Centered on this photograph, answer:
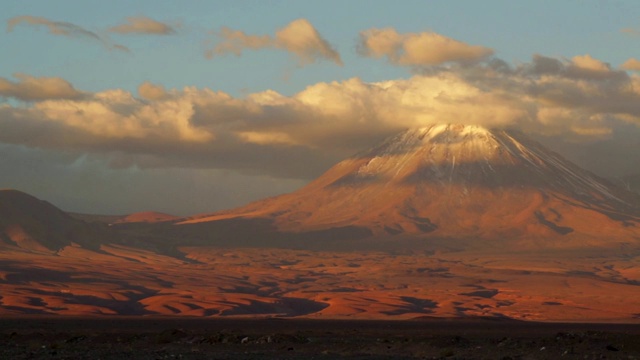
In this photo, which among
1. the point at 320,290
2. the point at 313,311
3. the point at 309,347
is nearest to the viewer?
the point at 309,347

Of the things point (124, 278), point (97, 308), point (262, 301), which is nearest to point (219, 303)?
point (262, 301)

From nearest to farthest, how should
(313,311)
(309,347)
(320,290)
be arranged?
(309,347), (313,311), (320,290)

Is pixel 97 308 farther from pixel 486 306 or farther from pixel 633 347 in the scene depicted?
pixel 633 347

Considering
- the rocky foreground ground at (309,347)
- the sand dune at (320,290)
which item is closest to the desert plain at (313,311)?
the rocky foreground ground at (309,347)

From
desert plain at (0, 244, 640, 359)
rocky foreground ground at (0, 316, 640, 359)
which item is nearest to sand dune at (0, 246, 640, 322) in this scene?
A: desert plain at (0, 244, 640, 359)

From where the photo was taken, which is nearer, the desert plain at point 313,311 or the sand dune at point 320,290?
the desert plain at point 313,311

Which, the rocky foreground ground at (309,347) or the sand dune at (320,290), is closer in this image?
the rocky foreground ground at (309,347)

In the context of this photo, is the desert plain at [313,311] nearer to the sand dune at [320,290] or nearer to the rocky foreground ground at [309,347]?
the rocky foreground ground at [309,347]

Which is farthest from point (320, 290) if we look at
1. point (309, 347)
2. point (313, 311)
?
point (309, 347)

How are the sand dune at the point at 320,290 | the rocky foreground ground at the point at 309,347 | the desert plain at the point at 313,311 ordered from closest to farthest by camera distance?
the rocky foreground ground at the point at 309,347 → the desert plain at the point at 313,311 → the sand dune at the point at 320,290

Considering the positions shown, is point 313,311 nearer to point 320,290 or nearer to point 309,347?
point 320,290

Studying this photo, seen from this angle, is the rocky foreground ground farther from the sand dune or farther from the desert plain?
the sand dune

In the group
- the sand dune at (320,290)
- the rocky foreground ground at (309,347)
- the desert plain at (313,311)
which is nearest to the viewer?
the rocky foreground ground at (309,347)
